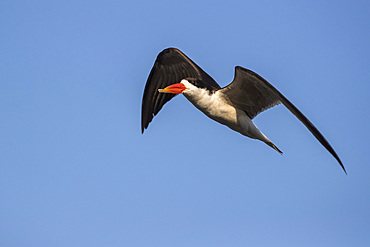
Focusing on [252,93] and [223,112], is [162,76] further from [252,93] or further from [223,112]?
[252,93]

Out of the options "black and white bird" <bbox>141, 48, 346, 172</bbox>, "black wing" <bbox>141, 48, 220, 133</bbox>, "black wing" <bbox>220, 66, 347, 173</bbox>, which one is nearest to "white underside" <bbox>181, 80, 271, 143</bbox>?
"black and white bird" <bbox>141, 48, 346, 172</bbox>

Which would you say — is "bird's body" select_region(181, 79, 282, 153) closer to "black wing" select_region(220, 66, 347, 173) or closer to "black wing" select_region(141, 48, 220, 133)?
"black wing" select_region(220, 66, 347, 173)

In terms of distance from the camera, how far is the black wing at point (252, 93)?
8.73 m

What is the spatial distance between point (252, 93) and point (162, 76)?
3296 millimetres

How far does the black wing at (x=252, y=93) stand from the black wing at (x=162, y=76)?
228cm

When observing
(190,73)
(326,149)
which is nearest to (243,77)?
(326,149)

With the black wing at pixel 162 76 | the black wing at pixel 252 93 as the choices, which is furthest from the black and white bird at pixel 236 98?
the black wing at pixel 162 76

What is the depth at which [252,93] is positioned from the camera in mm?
9719

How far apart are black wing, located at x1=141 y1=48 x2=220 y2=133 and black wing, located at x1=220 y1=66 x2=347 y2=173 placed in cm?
228

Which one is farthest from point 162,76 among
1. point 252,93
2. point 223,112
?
point 252,93

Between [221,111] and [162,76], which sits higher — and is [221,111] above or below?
below

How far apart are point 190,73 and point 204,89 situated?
2.70 m

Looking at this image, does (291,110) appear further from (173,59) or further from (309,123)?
(173,59)

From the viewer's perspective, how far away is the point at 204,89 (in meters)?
9.62
